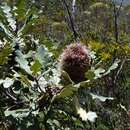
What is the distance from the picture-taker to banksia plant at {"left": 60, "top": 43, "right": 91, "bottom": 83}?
6.30 ft

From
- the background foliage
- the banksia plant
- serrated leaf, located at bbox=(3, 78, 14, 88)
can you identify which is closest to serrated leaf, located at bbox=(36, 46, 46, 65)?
the background foliage

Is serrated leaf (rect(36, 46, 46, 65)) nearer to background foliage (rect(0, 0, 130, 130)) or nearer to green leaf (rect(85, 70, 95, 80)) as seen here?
background foliage (rect(0, 0, 130, 130))

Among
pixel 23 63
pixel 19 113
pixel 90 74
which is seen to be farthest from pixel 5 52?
pixel 90 74

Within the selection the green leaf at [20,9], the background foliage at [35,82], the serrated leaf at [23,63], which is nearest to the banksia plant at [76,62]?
the background foliage at [35,82]

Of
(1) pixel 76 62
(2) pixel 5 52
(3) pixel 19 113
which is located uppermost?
(2) pixel 5 52

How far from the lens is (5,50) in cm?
200

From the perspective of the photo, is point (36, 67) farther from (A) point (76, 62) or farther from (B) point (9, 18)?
(B) point (9, 18)

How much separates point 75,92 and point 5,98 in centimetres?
55

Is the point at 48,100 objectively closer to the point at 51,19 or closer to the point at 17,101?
the point at 17,101

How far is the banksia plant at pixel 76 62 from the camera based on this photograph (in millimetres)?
1921

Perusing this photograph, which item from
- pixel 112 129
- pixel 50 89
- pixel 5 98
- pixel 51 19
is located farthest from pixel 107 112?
pixel 51 19

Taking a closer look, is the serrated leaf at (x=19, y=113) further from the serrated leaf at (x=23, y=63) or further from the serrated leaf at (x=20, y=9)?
the serrated leaf at (x=20, y=9)

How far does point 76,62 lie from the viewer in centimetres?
196

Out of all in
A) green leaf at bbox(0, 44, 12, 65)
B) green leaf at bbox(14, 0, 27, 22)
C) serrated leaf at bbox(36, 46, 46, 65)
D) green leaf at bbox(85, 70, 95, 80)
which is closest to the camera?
green leaf at bbox(85, 70, 95, 80)
